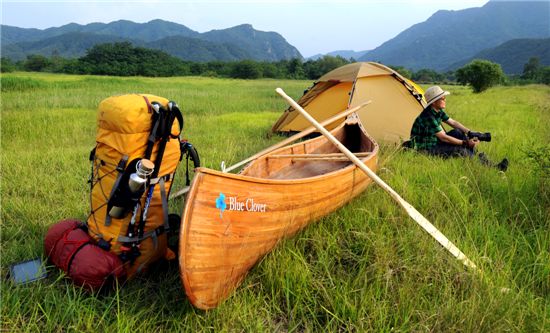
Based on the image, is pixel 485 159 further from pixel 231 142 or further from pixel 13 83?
pixel 13 83

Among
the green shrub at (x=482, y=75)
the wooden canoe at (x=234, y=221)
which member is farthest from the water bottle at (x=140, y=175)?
the green shrub at (x=482, y=75)

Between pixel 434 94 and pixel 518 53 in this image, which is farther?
pixel 518 53

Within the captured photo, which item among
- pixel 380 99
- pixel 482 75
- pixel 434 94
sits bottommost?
pixel 380 99

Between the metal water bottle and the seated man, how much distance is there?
4.21m

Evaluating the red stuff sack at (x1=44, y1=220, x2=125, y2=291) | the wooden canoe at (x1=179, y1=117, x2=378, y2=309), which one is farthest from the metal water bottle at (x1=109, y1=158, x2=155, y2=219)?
the wooden canoe at (x1=179, y1=117, x2=378, y2=309)

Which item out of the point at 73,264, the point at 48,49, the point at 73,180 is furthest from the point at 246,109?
the point at 48,49

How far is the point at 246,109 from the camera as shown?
11352 mm

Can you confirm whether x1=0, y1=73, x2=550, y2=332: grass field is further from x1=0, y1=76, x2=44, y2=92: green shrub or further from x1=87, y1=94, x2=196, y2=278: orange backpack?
x1=0, y1=76, x2=44, y2=92: green shrub

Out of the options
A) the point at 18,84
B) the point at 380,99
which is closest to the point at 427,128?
the point at 380,99

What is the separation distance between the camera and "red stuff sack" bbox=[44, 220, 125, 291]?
7.06ft

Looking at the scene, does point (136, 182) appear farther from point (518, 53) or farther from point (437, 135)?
point (518, 53)

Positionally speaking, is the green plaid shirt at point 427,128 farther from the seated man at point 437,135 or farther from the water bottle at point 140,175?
the water bottle at point 140,175

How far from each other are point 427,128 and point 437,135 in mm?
175

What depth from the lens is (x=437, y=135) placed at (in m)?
5.09
